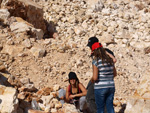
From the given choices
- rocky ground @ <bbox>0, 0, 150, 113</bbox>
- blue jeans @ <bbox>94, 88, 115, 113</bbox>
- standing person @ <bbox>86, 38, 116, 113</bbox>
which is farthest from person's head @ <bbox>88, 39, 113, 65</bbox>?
rocky ground @ <bbox>0, 0, 150, 113</bbox>

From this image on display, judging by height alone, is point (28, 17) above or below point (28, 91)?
above

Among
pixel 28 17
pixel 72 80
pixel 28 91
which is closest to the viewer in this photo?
pixel 72 80

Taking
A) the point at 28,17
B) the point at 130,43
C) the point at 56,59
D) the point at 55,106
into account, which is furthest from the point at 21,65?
the point at 130,43

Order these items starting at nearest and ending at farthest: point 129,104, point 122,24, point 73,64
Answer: point 129,104 < point 73,64 < point 122,24

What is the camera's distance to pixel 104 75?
3328 mm

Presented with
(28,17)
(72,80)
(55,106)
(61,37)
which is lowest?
(55,106)

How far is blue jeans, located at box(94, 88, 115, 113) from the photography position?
3368mm

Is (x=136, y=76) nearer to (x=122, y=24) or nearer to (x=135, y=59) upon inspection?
(x=135, y=59)

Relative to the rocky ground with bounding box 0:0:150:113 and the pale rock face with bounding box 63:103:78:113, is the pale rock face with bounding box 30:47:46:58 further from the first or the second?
the pale rock face with bounding box 63:103:78:113

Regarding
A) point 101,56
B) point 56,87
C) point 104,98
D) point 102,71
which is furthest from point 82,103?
point 101,56

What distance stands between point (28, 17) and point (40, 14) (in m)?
0.52

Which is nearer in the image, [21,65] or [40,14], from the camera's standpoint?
[21,65]

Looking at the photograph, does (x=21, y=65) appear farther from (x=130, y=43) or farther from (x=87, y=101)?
(x=130, y=43)

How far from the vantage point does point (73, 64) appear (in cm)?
643
